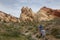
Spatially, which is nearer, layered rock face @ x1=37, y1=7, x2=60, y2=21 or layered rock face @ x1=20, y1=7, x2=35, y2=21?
layered rock face @ x1=20, y1=7, x2=35, y2=21

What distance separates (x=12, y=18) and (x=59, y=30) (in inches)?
2106

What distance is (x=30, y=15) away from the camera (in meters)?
78.2

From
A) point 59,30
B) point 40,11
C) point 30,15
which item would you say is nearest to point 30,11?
point 30,15

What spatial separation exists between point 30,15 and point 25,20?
261cm

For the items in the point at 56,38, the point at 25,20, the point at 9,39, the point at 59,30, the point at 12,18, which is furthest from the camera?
the point at 12,18

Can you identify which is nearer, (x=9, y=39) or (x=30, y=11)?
(x=9, y=39)

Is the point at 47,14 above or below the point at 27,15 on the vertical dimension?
below

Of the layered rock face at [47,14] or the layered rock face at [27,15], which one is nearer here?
the layered rock face at [27,15]

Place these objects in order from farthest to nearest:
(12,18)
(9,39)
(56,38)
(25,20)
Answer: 1. (12,18)
2. (25,20)
3. (56,38)
4. (9,39)

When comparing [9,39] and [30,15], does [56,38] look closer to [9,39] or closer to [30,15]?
[9,39]

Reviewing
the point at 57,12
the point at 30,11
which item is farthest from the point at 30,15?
the point at 57,12

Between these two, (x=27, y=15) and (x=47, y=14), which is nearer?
(x=27, y=15)

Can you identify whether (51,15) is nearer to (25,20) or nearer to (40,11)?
(40,11)

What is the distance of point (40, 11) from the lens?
84.9 meters
